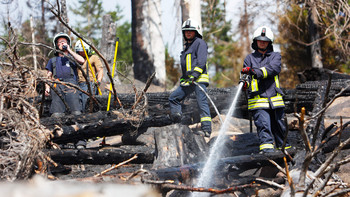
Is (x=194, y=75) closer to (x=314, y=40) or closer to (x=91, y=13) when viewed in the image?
(x=314, y=40)

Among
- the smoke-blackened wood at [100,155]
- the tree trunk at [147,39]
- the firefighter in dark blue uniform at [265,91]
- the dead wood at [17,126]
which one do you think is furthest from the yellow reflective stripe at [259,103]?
the tree trunk at [147,39]

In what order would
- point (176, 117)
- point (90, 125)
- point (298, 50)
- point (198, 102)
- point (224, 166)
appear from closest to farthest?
point (224, 166), point (90, 125), point (176, 117), point (198, 102), point (298, 50)

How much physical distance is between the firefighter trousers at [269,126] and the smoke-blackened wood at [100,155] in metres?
1.48

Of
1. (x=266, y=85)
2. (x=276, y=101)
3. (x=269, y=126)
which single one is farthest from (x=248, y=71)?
(x=269, y=126)

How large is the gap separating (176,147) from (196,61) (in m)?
2.23

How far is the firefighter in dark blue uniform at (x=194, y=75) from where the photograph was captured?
6.97 metres

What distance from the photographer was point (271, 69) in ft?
19.3

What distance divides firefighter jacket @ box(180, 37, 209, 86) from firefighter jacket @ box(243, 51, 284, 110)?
1159 mm

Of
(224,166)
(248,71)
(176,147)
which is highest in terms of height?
(248,71)

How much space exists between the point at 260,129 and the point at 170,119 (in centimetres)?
134

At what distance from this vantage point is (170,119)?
6312mm

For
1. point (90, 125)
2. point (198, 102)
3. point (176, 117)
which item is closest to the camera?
point (90, 125)

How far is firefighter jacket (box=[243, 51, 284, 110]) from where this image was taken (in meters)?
5.86

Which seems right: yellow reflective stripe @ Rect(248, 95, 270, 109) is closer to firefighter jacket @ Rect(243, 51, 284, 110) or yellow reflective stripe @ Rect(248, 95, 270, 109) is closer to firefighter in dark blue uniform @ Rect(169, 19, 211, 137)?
firefighter jacket @ Rect(243, 51, 284, 110)
